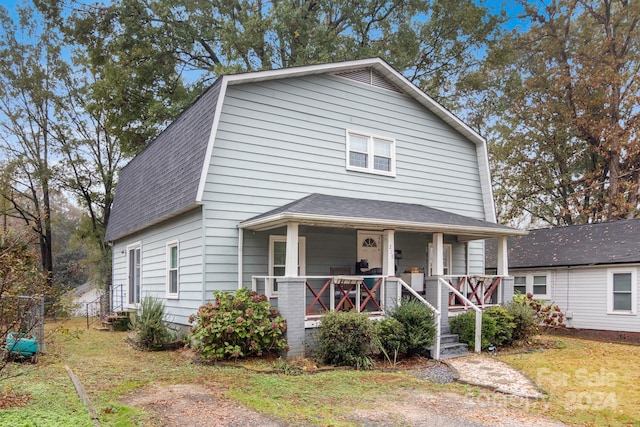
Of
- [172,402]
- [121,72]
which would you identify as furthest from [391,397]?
[121,72]

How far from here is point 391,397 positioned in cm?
650

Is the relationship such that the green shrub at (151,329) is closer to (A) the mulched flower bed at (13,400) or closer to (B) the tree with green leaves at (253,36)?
(A) the mulched flower bed at (13,400)

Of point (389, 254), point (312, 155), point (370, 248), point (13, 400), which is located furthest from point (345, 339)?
point (13, 400)

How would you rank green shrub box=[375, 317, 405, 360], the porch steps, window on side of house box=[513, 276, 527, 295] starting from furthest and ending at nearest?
window on side of house box=[513, 276, 527, 295], the porch steps, green shrub box=[375, 317, 405, 360]

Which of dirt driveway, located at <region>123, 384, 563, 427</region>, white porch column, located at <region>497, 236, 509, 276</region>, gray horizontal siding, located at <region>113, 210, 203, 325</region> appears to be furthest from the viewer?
white porch column, located at <region>497, 236, 509, 276</region>

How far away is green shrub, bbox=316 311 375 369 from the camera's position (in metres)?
8.47

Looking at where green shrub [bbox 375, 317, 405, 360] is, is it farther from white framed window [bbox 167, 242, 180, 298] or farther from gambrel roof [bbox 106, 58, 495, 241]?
white framed window [bbox 167, 242, 180, 298]

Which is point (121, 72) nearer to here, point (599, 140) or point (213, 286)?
point (213, 286)

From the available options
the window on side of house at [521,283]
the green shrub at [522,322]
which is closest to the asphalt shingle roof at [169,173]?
the green shrub at [522,322]

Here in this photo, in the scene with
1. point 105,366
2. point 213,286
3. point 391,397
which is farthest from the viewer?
point 213,286

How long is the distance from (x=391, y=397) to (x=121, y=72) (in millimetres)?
18085

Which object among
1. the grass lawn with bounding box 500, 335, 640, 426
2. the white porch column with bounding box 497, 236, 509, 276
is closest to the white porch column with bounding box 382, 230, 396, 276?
the grass lawn with bounding box 500, 335, 640, 426

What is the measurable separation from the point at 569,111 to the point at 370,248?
53.4 feet

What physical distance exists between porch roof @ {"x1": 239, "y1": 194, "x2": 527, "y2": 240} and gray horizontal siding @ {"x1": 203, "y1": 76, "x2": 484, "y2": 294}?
0.49 metres
